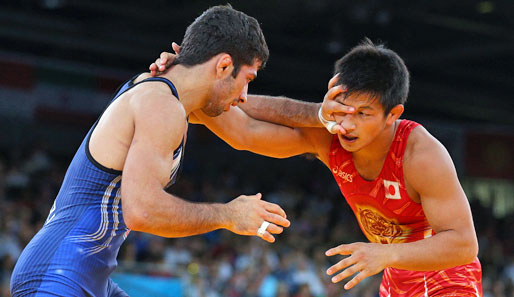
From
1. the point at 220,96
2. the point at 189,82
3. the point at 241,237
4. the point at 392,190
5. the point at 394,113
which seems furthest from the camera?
the point at 241,237

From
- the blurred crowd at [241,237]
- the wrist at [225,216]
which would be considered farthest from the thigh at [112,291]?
the blurred crowd at [241,237]

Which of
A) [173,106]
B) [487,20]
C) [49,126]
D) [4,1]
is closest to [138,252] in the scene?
[49,126]

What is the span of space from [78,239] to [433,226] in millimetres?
2027

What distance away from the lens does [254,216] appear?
10.9 ft

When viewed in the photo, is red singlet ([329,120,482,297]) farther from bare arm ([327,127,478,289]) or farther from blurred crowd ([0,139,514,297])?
blurred crowd ([0,139,514,297])

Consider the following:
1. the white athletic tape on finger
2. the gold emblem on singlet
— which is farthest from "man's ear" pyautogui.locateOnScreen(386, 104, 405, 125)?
the white athletic tape on finger

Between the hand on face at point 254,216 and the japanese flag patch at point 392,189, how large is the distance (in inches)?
46.6

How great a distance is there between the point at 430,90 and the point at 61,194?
724 inches

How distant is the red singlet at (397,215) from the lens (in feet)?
14.1

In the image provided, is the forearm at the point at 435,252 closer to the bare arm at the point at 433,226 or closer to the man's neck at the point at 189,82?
the bare arm at the point at 433,226

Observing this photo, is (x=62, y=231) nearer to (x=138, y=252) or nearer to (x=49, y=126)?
(x=138, y=252)

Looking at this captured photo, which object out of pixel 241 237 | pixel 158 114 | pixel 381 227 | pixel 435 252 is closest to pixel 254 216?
pixel 158 114

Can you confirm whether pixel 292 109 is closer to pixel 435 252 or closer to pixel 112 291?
pixel 435 252

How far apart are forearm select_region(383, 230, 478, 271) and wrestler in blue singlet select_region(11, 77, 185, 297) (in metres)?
1.34
